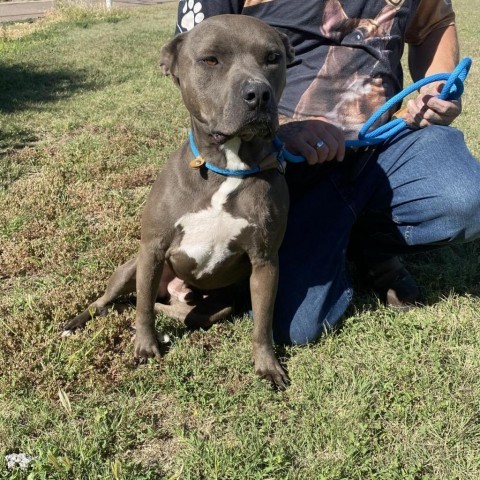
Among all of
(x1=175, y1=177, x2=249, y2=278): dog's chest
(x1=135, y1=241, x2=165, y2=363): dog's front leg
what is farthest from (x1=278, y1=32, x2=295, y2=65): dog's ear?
(x1=135, y1=241, x2=165, y2=363): dog's front leg

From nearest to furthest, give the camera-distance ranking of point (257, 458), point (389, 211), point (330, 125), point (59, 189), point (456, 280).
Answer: point (257, 458) < point (330, 125) < point (389, 211) < point (456, 280) < point (59, 189)

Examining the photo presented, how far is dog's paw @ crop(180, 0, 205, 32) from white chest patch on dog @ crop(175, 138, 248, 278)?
67 cm

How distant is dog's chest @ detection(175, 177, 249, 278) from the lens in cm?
248

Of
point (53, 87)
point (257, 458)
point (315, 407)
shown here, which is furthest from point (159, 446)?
point (53, 87)

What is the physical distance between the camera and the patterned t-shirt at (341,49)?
2895 millimetres

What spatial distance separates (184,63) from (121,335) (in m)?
1.31

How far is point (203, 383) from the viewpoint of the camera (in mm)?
2568

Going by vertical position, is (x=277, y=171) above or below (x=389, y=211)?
above

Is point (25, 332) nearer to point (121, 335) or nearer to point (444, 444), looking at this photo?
point (121, 335)

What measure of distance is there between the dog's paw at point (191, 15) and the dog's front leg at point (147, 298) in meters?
1.03

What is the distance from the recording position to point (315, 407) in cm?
245

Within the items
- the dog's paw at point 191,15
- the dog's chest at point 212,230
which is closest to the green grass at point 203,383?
the dog's chest at point 212,230

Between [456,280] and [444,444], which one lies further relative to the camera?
[456,280]

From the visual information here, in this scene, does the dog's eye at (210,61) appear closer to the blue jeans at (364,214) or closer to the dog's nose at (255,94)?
the dog's nose at (255,94)
